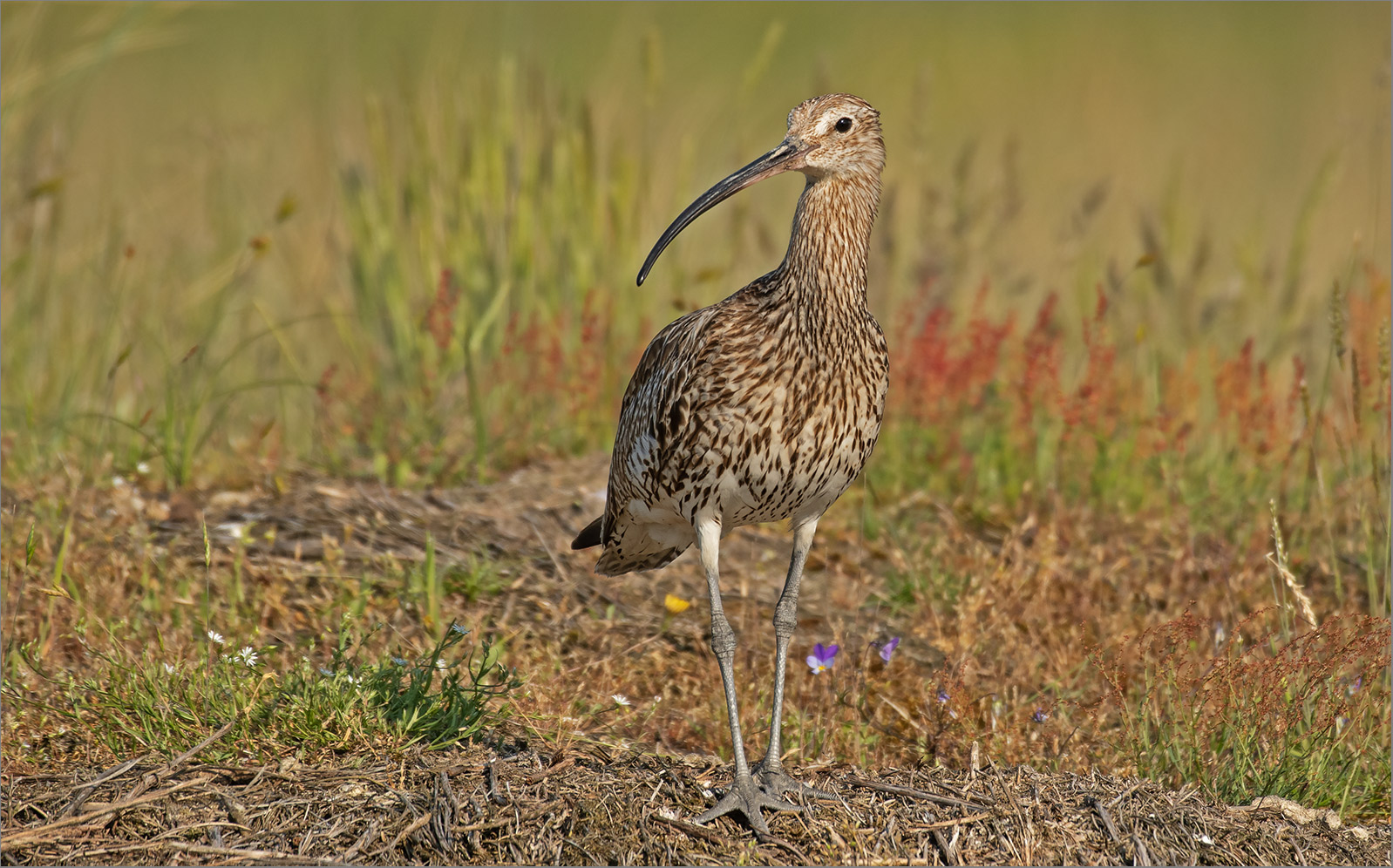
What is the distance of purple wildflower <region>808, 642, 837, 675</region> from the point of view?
181 inches

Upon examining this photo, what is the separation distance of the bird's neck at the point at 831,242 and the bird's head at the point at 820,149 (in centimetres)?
5

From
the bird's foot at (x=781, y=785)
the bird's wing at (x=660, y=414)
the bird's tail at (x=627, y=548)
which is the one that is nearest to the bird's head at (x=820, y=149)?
the bird's wing at (x=660, y=414)

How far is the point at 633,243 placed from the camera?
745 cm

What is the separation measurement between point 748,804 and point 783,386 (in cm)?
122

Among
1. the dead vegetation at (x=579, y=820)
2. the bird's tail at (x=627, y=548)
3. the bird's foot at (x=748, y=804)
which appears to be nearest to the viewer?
the dead vegetation at (x=579, y=820)

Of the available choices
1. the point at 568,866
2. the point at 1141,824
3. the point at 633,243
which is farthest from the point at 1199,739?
the point at 633,243

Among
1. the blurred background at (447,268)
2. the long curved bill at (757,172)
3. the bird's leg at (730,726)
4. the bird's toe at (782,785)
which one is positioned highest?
the long curved bill at (757,172)

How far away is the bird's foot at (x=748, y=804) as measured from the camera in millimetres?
3873

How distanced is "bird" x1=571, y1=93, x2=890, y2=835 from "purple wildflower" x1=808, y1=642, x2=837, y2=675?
13 centimetres

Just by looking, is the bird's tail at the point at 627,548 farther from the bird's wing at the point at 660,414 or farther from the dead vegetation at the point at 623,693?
the dead vegetation at the point at 623,693

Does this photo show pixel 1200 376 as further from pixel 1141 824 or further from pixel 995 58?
pixel 995 58

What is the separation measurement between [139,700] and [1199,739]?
10.5ft

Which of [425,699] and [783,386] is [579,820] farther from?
[783,386]

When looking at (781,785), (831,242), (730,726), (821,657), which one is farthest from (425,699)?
(831,242)
